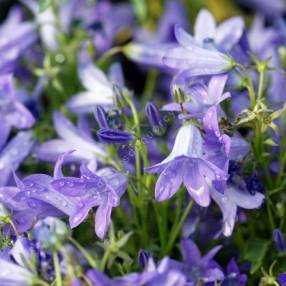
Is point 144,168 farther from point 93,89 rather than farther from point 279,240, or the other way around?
point 93,89

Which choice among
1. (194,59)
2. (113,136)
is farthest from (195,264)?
(194,59)

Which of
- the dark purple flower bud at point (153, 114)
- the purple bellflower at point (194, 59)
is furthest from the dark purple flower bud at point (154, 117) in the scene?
the purple bellflower at point (194, 59)

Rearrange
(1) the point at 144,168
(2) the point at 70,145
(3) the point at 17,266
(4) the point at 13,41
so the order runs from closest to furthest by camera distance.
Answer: (3) the point at 17,266 → (1) the point at 144,168 → (2) the point at 70,145 → (4) the point at 13,41

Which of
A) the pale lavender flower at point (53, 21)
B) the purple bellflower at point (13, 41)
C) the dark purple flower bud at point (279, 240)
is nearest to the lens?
the dark purple flower bud at point (279, 240)

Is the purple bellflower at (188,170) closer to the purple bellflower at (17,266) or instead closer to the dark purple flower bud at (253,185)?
the dark purple flower bud at (253,185)

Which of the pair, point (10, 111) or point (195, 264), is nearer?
point (195, 264)
